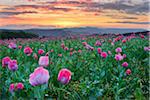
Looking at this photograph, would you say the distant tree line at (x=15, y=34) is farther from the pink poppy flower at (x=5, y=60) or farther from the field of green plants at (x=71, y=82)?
the pink poppy flower at (x=5, y=60)

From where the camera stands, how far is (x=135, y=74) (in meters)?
4.76

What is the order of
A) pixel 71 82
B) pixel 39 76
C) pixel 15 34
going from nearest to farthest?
pixel 39 76
pixel 71 82
pixel 15 34

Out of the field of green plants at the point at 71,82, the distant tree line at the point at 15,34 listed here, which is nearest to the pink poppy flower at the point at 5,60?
the field of green plants at the point at 71,82

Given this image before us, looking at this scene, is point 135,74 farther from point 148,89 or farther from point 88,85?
point 88,85

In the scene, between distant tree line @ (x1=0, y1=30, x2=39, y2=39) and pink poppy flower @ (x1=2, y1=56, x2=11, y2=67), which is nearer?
pink poppy flower @ (x1=2, y1=56, x2=11, y2=67)

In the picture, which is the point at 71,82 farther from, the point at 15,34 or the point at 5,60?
the point at 15,34

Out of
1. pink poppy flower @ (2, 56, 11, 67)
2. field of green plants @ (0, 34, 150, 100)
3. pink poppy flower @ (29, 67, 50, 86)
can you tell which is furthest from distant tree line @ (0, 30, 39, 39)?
pink poppy flower @ (29, 67, 50, 86)

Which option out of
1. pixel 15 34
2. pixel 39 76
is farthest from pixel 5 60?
pixel 15 34

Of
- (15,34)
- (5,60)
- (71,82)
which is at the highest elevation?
(5,60)

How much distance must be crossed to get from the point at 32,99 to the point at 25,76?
981mm

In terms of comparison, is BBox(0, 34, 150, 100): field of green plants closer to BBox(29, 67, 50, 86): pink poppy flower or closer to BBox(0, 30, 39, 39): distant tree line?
BBox(29, 67, 50, 86): pink poppy flower

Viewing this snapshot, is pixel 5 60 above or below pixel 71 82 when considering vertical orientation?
above

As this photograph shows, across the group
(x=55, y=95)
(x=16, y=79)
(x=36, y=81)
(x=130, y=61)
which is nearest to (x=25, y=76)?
(x=16, y=79)

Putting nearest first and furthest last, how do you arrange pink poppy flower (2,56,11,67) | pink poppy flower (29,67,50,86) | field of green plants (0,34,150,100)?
1. pink poppy flower (29,67,50,86)
2. field of green plants (0,34,150,100)
3. pink poppy flower (2,56,11,67)
